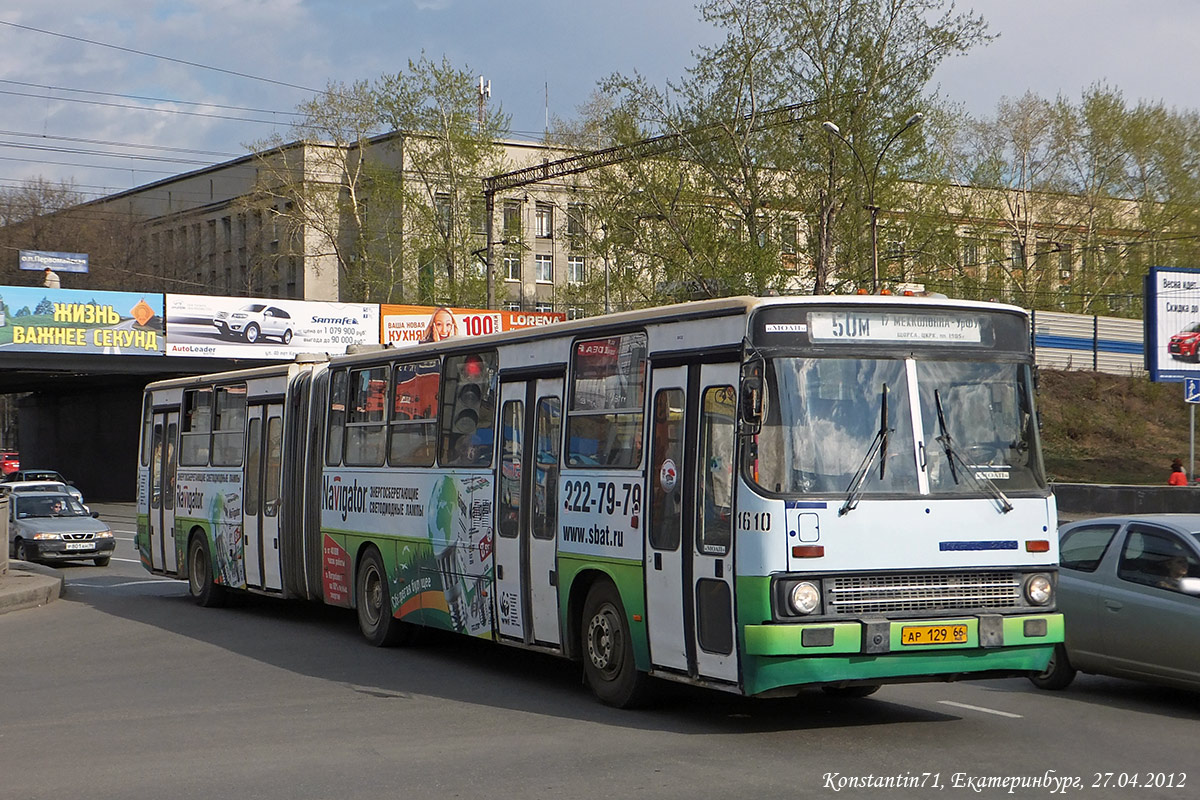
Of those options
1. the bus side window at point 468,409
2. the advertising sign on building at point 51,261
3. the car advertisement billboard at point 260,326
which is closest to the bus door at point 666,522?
the bus side window at point 468,409

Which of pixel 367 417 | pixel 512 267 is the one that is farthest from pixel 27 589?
pixel 512 267

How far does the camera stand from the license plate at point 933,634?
29.3ft

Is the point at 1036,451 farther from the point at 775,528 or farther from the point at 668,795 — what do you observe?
the point at 668,795

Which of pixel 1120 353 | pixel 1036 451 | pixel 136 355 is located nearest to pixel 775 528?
pixel 1036 451

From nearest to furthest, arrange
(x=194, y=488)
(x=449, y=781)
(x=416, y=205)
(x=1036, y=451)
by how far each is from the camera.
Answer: (x=449, y=781) < (x=1036, y=451) < (x=194, y=488) < (x=416, y=205)

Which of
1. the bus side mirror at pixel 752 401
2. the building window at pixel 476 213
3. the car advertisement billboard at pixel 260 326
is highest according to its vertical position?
the building window at pixel 476 213

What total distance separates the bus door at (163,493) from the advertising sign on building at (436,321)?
1091 inches

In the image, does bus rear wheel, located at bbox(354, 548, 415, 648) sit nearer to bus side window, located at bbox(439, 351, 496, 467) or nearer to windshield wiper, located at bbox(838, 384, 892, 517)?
bus side window, located at bbox(439, 351, 496, 467)

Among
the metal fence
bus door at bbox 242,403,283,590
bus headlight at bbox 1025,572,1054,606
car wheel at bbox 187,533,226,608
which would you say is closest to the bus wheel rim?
bus headlight at bbox 1025,572,1054,606

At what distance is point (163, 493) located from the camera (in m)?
21.3

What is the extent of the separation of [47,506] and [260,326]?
18.5m

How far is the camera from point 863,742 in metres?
9.05

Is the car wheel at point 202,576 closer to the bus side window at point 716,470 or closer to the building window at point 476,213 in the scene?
the bus side window at point 716,470

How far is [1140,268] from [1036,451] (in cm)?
5962
